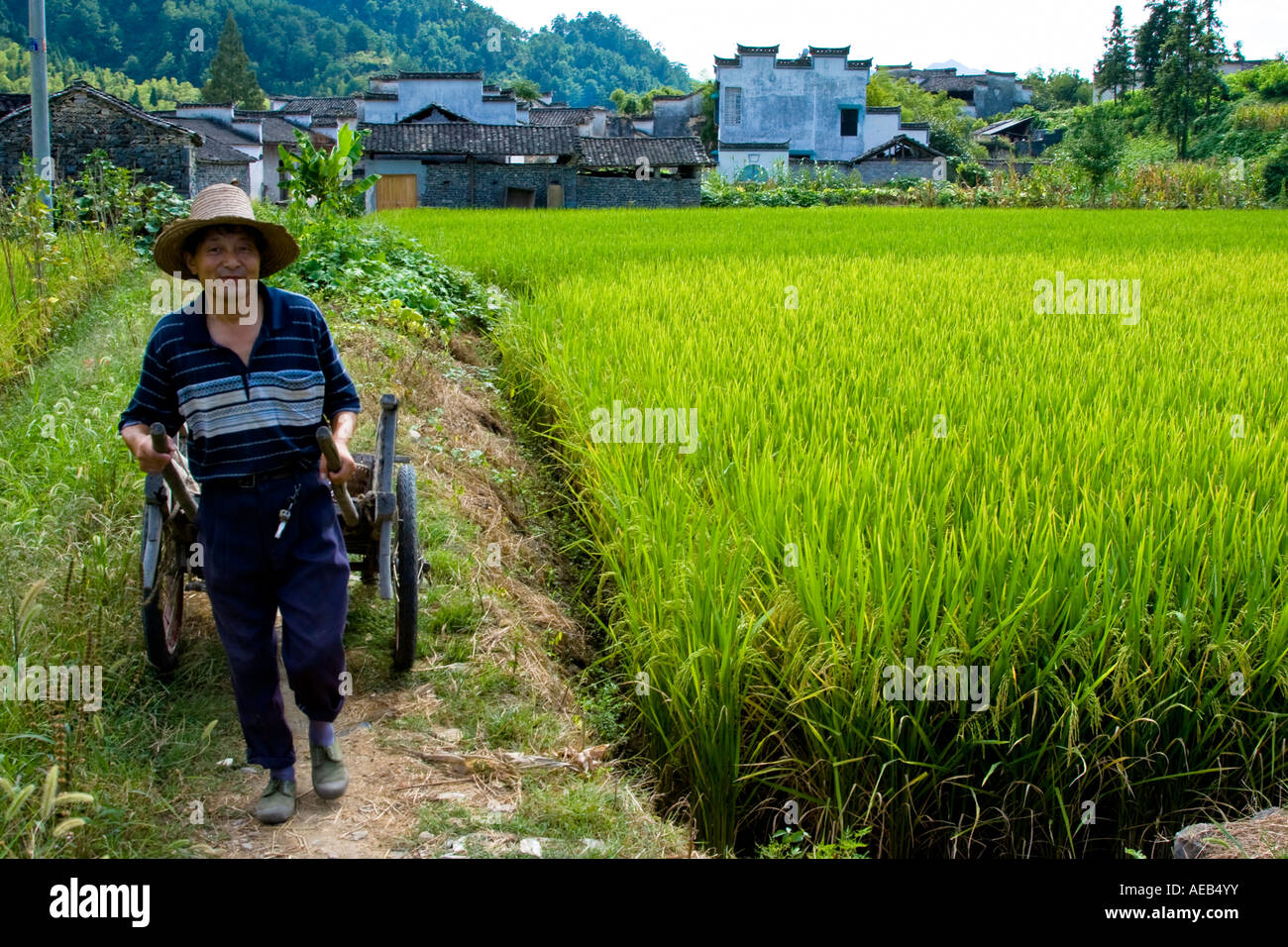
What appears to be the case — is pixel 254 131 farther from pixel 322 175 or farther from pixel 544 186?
pixel 322 175

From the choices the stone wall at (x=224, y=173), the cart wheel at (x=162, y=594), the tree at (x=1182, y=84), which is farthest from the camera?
the tree at (x=1182, y=84)

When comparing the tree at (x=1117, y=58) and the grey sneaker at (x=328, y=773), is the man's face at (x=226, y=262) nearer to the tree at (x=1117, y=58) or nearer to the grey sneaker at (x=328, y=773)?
the grey sneaker at (x=328, y=773)

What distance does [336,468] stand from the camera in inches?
89.9

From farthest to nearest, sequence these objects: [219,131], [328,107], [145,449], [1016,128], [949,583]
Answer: [1016,128] < [328,107] < [219,131] < [949,583] < [145,449]

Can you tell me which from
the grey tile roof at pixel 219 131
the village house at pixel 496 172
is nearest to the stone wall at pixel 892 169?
the village house at pixel 496 172

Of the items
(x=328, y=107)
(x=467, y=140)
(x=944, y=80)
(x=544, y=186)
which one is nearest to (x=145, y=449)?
(x=544, y=186)

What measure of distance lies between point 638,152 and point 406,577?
1120 inches

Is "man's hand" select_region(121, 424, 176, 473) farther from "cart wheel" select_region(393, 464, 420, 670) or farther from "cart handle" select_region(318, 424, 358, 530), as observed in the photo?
"cart wheel" select_region(393, 464, 420, 670)

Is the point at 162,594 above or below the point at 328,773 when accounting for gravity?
above

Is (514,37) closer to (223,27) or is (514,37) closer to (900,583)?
(223,27)

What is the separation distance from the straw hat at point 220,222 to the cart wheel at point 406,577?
730mm

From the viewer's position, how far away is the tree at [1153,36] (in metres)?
39.4

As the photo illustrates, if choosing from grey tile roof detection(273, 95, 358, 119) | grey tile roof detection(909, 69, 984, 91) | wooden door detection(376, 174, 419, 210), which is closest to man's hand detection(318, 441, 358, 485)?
wooden door detection(376, 174, 419, 210)

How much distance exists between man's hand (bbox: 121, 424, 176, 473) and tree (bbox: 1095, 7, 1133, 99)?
156ft
